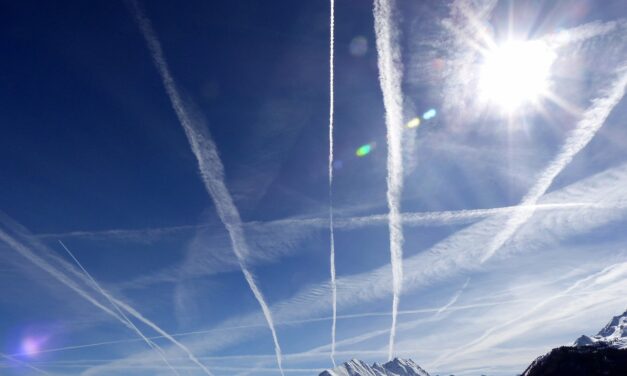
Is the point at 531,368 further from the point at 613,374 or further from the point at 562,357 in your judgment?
the point at 613,374

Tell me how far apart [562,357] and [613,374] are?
6.80 m

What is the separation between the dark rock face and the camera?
55.4 metres

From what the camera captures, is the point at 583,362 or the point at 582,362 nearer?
the point at 583,362

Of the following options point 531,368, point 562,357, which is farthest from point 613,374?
point 531,368

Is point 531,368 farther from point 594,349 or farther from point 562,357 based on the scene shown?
point 594,349

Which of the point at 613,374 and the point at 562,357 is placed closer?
the point at 613,374

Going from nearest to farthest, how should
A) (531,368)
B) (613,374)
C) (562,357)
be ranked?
(613,374), (562,357), (531,368)

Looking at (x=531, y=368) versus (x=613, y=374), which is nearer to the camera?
(x=613, y=374)

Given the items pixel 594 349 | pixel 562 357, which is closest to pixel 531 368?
pixel 562 357

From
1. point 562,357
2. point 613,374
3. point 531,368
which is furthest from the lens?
→ point 531,368

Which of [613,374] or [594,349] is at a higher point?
[594,349]

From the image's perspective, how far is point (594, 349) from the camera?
60.8 meters

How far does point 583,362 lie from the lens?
57.1 metres

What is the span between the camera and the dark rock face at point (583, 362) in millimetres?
55406
